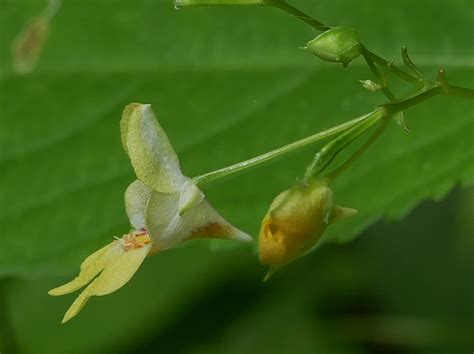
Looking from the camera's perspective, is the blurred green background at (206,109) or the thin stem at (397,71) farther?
the blurred green background at (206,109)

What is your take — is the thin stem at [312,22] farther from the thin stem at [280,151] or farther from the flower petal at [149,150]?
the flower petal at [149,150]

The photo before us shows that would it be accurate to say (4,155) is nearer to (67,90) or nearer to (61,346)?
(67,90)

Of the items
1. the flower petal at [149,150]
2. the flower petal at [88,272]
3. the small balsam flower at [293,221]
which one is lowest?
the flower petal at [88,272]

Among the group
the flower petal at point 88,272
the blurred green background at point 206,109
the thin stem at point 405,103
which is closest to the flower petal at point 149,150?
the flower petal at point 88,272

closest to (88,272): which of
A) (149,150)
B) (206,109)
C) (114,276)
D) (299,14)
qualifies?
(114,276)

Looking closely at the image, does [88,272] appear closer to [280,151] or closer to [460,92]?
[280,151]

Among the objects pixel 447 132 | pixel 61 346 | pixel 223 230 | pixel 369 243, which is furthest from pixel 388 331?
pixel 223 230

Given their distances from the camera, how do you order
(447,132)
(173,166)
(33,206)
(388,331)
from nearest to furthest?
(173,166) < (447,132) < (33,206) < (388,331)
